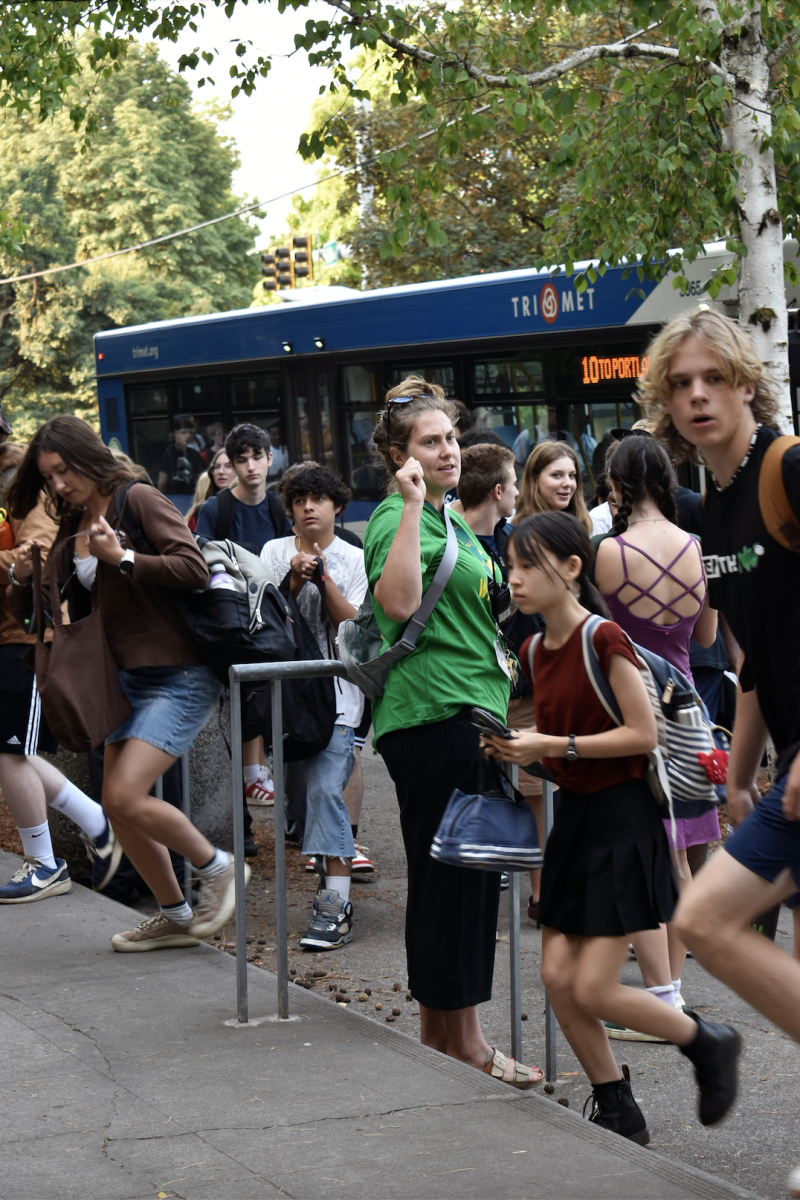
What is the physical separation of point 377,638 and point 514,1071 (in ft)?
4.10

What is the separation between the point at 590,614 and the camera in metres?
3.53

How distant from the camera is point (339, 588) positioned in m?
6.33

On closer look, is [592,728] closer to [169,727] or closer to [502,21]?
[169,727]

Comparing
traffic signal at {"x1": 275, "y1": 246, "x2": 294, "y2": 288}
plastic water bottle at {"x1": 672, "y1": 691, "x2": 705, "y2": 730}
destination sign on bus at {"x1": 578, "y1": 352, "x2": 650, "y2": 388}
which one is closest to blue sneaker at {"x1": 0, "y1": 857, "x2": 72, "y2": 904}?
plastic water bottle at {"x1": 672, "y1": 691, "x2": 705, "y2": 730}

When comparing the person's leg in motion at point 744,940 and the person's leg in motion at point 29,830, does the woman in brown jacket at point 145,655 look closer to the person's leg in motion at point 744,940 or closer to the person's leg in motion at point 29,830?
the person's leg in motion at point 29,830

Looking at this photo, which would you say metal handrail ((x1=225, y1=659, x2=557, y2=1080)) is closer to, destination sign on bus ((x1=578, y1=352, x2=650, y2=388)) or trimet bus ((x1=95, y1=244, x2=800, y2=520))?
trimet bus ((x1=95, y1=244, x2=800, y2=520))

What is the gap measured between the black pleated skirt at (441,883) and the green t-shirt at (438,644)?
2.3 inches

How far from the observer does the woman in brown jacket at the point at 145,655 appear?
496cm

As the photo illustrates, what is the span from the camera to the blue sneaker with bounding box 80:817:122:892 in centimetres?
600

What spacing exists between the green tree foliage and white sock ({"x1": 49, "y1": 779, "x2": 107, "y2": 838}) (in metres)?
36.9

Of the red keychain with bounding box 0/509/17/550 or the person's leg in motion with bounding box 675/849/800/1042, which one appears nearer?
the person's leg in motion with bounding box 675/849/800/1042

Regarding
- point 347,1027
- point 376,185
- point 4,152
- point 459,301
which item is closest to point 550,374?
point 459,301

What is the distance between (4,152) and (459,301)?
116 feet

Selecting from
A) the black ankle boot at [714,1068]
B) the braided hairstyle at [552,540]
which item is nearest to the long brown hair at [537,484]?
the braided hairstyle at [552,540]
